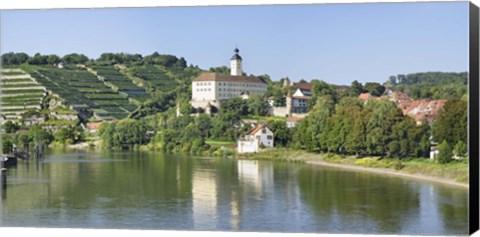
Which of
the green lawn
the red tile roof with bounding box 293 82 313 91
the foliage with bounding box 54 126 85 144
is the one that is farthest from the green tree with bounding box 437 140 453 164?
the foliage with bounding box 54 126 85 144

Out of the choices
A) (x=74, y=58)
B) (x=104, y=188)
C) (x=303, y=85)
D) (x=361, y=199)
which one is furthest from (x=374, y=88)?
(x=74, y=58)

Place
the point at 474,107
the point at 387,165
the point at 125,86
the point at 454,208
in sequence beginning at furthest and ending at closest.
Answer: the point at 125,86
the point at 387,165
the point at 454,208
the point at 474,107

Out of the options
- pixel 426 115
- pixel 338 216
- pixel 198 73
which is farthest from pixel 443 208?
pixel 198 73

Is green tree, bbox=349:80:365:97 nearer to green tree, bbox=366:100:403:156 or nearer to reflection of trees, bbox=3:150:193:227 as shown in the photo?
green tree, bbox=366:100:403:156

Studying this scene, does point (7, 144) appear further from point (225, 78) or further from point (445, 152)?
point (445, 152)

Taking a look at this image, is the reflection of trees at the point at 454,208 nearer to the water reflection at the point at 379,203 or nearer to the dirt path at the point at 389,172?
the water reflection at the point at 379,203

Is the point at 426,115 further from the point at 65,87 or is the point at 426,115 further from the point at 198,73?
the point at 65,87
